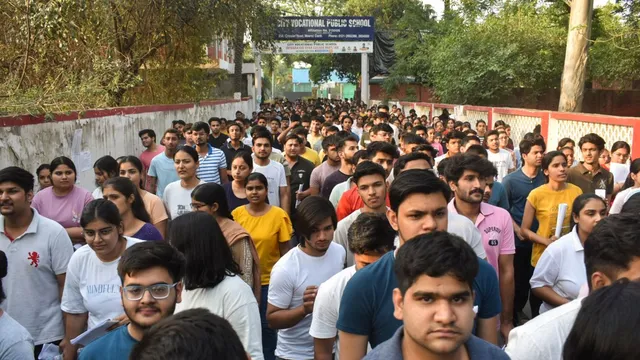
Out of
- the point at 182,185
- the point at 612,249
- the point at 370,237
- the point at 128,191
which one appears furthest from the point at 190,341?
the point at 182,185

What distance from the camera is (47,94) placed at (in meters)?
10.3

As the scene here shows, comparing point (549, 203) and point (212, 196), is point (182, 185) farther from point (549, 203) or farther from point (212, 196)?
point (549, 203)

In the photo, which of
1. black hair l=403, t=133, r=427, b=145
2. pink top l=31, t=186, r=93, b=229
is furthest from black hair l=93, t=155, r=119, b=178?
black hair l=403, t=133, r=427, b=145

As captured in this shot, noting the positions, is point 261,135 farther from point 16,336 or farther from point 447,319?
point 447,319

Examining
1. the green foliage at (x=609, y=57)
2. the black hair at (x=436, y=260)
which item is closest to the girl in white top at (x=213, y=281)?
the black hair at (x=436, y=260)

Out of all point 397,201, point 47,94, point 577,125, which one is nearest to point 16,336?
point 397,201

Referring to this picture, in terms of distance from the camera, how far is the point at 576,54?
18.7m

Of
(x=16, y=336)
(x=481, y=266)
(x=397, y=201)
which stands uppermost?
(x=397, y=201)

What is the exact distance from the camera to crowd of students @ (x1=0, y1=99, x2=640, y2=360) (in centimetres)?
255

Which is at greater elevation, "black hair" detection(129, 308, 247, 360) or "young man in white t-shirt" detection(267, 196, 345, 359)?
"black hair" detection(129, 308, 247, 360)

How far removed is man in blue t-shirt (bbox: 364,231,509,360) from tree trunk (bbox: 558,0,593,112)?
656 inches

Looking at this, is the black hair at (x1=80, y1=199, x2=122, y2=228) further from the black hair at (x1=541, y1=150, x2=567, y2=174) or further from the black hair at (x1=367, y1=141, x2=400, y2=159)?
the black hair at (x1=541, y1=150, x2=567, y2=174)

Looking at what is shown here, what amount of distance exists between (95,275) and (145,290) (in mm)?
1365

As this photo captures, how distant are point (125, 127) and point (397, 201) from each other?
9.85m
